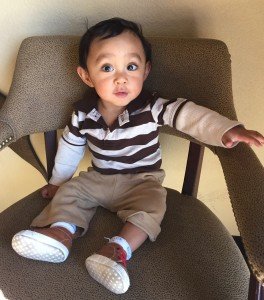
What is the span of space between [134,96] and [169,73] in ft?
0.35

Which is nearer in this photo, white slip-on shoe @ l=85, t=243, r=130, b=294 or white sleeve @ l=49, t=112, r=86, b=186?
white slip-on shoe @ l=85, t=243, r=130, b=294

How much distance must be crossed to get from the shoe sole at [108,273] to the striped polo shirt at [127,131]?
286 millimetres

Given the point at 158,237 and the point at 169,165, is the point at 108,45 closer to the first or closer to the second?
the point at 158,237

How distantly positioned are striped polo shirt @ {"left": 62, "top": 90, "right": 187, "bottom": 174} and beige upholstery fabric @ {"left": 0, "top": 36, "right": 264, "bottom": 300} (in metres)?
0.05

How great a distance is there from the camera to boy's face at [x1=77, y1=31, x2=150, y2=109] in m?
0.91

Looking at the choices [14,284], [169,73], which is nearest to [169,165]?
[169,73]

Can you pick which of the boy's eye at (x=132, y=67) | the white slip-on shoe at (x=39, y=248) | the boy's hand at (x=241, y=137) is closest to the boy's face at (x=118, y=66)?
the boy's eye at (x=132, y=67)

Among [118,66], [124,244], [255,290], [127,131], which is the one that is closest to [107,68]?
[118,66]

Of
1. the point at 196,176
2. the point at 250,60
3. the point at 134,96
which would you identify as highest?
the point at 250,60

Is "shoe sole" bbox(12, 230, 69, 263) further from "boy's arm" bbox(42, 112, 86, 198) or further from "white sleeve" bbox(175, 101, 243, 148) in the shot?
"white sleeve" bbox(175, 101, 243, 148)

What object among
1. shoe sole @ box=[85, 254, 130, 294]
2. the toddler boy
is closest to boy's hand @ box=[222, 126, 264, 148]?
the toddler boy

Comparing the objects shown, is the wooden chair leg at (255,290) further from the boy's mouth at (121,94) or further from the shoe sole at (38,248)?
the boy's mouth at (121,94)

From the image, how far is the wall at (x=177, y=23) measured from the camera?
3.32ft

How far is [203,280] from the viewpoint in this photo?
0.77 m
